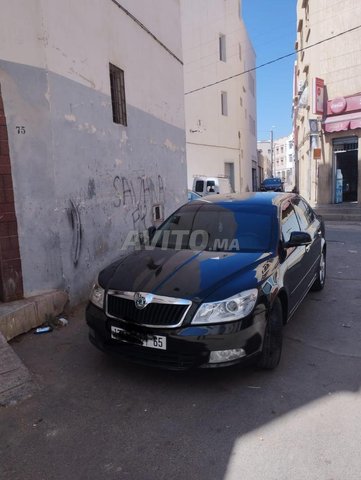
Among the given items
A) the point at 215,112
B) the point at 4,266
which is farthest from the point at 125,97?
the point at 215,112

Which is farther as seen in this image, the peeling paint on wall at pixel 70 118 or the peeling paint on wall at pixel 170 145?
the peeling paint on wall at pixel 170 145

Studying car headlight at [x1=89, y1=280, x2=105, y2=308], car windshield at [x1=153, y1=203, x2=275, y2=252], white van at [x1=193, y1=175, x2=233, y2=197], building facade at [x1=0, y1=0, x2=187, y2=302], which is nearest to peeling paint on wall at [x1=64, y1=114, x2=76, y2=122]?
building facade at [x1=0, y1=0, x2=187, y2=302]

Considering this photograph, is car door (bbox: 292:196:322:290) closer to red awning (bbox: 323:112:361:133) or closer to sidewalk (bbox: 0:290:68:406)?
sidewalk (bbox: 0:290:68:406)

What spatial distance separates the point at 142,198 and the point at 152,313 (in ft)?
16.9

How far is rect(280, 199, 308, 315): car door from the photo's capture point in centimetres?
421

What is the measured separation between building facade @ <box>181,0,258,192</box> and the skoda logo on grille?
19291mm

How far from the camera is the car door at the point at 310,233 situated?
5.30m

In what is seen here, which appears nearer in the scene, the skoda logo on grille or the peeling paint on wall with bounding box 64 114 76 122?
the skoda logo on grille

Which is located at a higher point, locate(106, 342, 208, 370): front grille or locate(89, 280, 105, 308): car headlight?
locate(89, 280, 105, 308): car headlight

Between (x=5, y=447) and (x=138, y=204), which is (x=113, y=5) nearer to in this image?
(x=138, y=204)

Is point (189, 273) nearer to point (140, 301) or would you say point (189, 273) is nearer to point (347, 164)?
point (140, 301)

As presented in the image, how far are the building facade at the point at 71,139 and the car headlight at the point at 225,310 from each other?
2.79m

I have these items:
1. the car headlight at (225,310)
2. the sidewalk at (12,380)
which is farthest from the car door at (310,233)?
the sidewalk at (12,380)

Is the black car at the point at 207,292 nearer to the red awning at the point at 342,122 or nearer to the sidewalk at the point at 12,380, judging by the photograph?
the sidewalk at the point at 12,380
